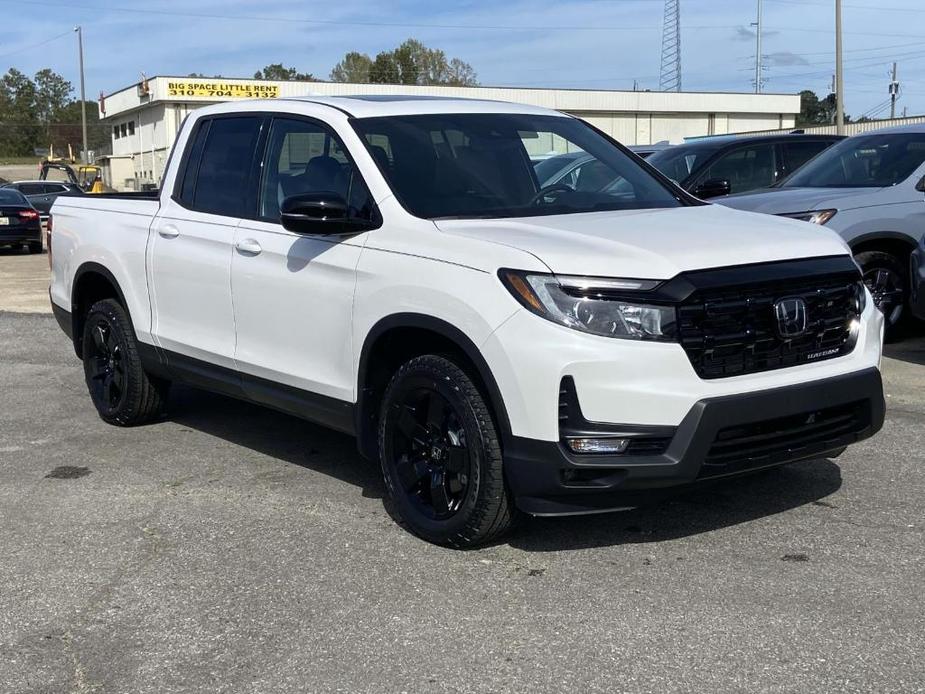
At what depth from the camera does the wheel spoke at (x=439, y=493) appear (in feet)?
15.4

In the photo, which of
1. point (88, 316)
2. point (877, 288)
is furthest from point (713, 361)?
point (877, 288)

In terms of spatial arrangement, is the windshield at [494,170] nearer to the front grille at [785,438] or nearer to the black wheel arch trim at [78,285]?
the front grille at [785,438]

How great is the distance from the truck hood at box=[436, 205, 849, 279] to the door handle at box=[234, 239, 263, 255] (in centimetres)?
113

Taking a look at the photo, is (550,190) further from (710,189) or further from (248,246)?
(710,189)

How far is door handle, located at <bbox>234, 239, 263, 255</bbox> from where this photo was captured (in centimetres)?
549

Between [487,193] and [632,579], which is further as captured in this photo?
[487,193]

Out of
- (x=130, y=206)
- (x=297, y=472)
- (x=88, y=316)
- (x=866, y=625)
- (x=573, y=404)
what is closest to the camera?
(x=866, y=625)

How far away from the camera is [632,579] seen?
433 cm

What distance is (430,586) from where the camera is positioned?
4.31m

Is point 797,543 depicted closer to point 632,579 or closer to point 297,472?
point 632,579

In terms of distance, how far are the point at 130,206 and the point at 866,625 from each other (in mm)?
4737

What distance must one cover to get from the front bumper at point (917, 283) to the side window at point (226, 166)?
15.8ft

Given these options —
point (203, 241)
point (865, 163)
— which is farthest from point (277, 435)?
point (865, 163)

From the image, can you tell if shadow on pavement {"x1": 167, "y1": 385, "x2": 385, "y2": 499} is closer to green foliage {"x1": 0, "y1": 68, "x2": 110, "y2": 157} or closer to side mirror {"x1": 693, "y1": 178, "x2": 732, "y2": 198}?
side mirror {"x1": 693, "y1": 178, "x2": 732, "y2": 198}
